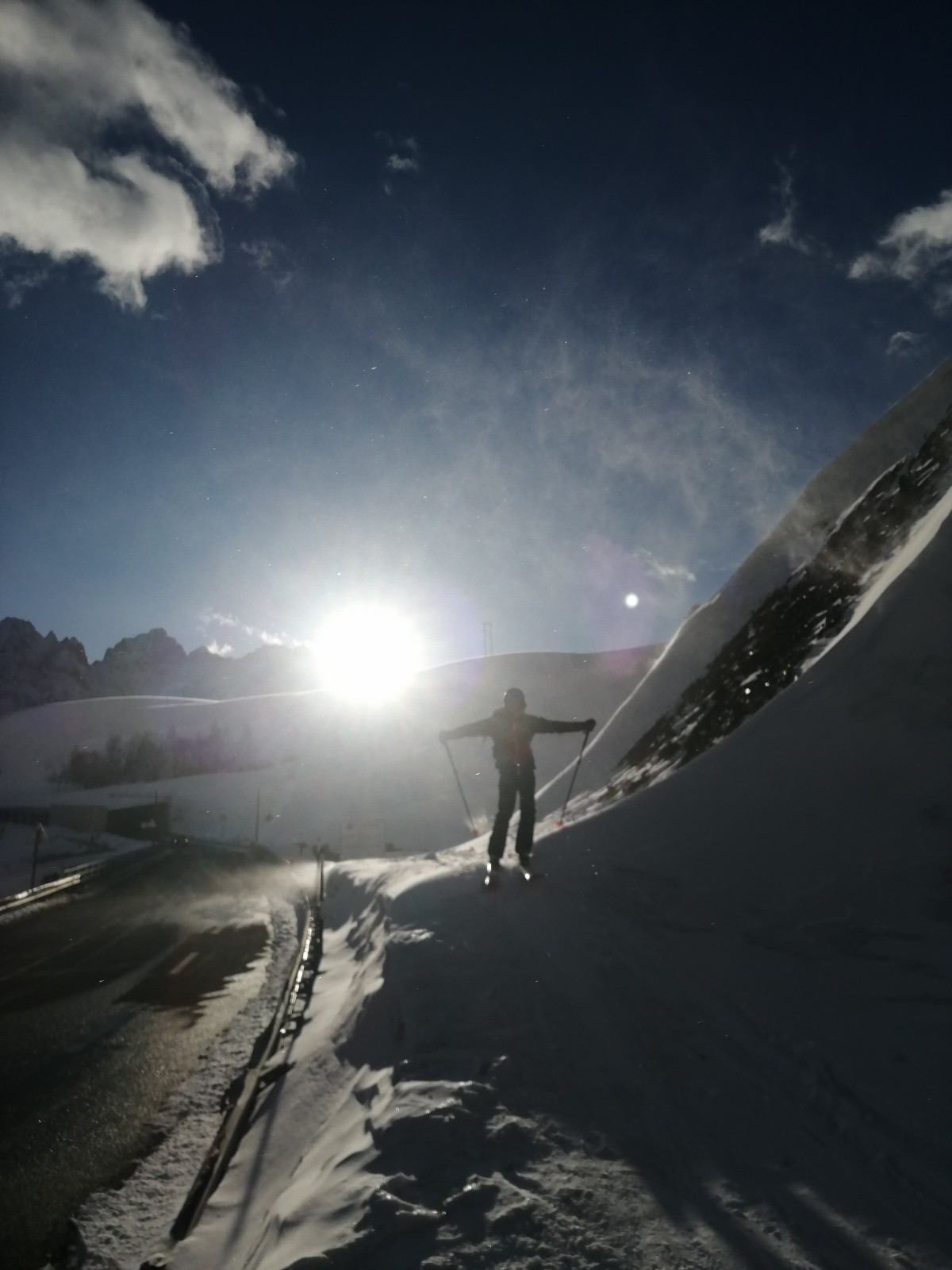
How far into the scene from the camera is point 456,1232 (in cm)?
260

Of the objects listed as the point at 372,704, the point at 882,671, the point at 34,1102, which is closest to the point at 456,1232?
the point at 34,1102

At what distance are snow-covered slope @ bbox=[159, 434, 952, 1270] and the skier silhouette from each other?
0.62 m

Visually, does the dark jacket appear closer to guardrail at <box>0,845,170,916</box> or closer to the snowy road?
the snowy road

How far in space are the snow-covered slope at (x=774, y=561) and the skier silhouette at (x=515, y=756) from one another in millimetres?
9102

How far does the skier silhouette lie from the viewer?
8.51 m

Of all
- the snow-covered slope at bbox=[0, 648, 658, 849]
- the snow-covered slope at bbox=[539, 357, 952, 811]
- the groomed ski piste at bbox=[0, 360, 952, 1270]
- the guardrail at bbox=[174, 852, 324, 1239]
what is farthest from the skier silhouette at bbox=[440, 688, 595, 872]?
the snow-covered slope at bbox=[0, 648, 658, 849]

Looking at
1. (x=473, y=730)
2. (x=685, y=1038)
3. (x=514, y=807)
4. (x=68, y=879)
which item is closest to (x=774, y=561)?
(x=473, y=730)

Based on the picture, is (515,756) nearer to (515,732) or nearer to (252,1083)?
(515,732)

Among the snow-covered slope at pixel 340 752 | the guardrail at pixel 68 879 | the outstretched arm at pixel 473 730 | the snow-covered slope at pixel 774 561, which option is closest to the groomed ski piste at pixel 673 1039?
the outstretched arm at pixel 473 730

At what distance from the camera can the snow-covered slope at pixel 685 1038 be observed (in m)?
2.69

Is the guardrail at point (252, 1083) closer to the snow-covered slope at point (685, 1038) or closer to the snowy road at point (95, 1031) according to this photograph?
the snow-covered slope at point (685, 1038)

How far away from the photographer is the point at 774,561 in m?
19.8

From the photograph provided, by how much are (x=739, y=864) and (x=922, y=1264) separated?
12.1 ft

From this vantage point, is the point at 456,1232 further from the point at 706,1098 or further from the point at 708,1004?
the point at 708,1004
